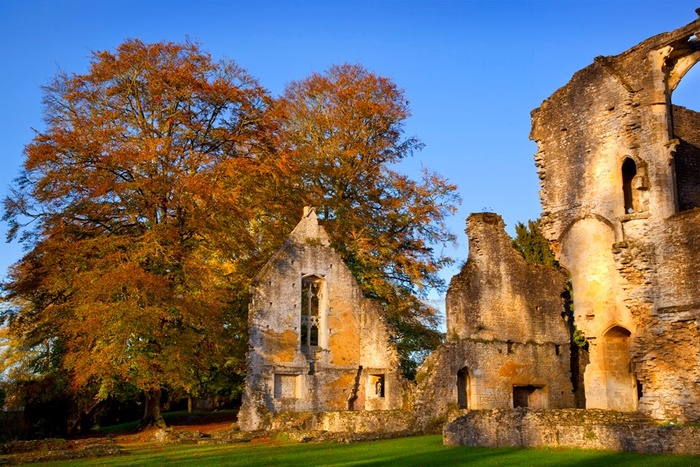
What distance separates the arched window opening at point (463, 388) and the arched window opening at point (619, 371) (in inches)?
173

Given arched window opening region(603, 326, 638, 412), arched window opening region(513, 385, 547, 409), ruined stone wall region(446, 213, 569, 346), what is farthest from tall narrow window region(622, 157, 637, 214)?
arched window opening region(513, 385, 547, 409)

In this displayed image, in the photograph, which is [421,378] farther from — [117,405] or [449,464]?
[117,405]

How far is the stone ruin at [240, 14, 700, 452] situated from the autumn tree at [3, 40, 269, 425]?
2.35 metres

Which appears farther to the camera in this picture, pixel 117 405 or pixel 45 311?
pixel 117 405

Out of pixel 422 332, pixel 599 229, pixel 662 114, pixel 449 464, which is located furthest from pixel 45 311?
pixel 662 114

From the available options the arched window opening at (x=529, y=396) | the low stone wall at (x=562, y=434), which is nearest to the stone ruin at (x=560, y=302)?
the arched window opening at (x=529, y=396)

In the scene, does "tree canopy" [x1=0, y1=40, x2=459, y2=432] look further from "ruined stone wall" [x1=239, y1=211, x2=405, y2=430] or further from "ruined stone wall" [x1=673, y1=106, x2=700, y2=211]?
"ruined stone wall" [x1=673, y1=106, x2=700, y2=211]

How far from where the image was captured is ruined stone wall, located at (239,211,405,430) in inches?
961

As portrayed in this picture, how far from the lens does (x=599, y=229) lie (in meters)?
24.9

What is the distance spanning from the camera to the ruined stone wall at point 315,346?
2441cm

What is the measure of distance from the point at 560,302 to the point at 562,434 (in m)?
11.1

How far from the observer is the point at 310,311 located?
25.8 m

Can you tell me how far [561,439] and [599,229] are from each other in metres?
10.9

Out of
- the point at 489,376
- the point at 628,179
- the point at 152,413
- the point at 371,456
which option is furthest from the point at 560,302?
the point at 152,413
